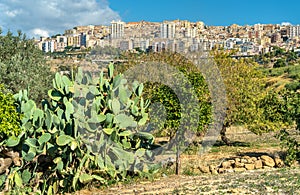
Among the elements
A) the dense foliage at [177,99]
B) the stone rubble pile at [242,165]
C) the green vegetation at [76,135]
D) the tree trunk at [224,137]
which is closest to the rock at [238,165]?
the stone rubble pile at [242,165]

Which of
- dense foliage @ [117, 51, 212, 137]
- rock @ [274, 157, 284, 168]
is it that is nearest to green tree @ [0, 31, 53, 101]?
dense foliage @ [117, 51, 212, 137]

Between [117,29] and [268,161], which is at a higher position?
[117,29]

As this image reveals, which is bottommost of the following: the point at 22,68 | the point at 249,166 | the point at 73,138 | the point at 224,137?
the point at 249,166

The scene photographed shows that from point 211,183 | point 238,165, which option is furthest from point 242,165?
point 211,183

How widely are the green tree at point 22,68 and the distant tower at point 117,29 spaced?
3.82 meters

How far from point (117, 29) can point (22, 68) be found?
852 cm

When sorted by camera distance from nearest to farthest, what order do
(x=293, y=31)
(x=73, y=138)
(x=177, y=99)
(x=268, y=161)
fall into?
1. (x=73, y=138)
2. (x=177, y=99)
3. (x=268, y=161)
4. (x=293, y=31)

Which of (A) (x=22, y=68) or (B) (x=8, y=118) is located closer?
(B) (x=8, y=118)

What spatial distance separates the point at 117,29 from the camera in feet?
79.5

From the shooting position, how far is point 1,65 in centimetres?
1585

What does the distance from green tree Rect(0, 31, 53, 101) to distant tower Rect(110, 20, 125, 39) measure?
382 cm

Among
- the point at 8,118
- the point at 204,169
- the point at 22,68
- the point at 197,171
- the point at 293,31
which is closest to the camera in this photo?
the point at 8,118

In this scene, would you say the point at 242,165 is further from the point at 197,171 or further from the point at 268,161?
the point at 197,171

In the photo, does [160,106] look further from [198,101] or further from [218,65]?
[218,65]
